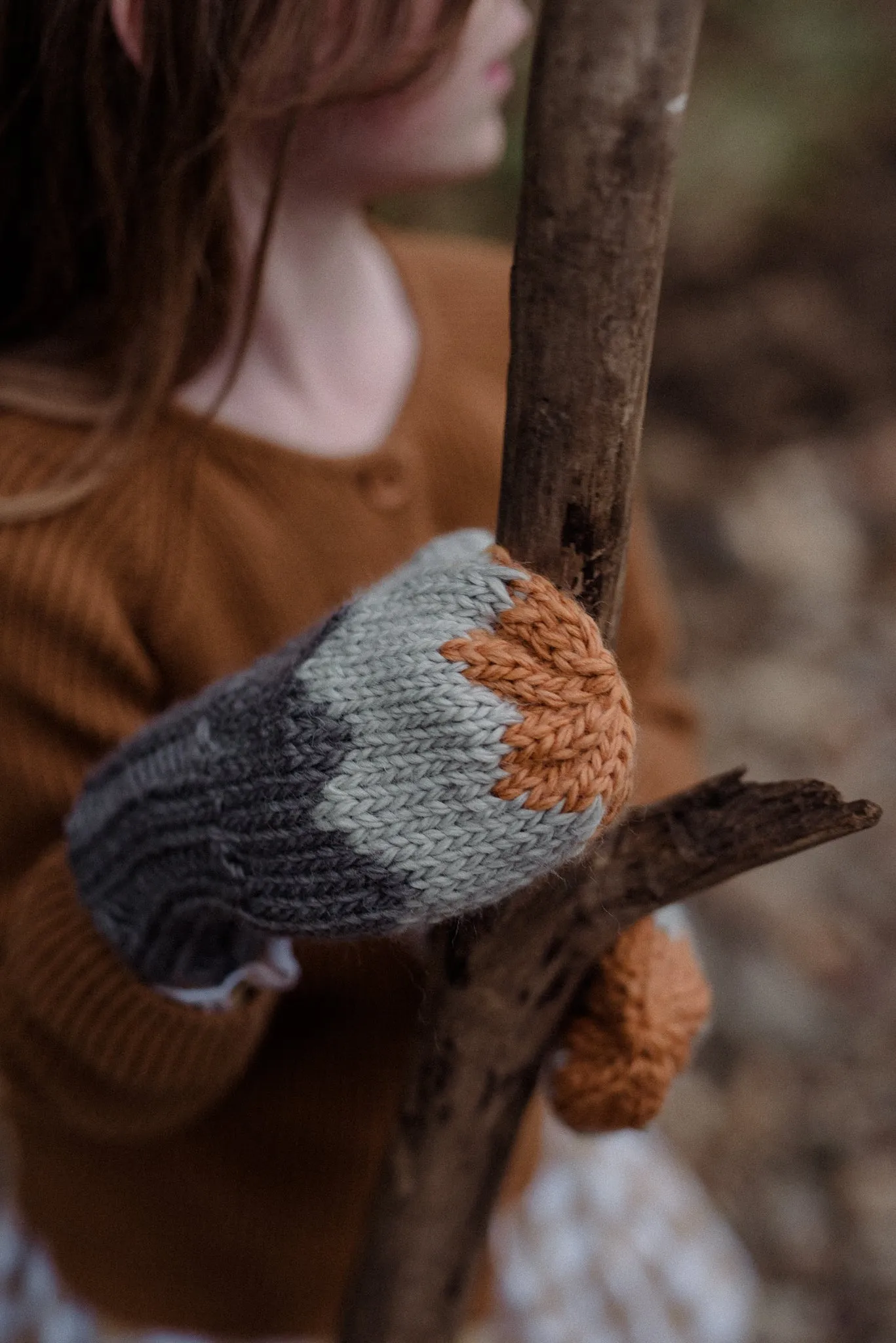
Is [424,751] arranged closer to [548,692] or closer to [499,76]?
[548,692]

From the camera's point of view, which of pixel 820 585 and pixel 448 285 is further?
pixel 820 585

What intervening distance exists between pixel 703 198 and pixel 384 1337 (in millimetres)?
2761

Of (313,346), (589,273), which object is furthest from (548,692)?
(313,346)

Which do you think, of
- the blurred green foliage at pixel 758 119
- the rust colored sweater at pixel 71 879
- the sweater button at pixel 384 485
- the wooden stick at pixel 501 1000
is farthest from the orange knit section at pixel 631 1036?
the blurred green foliage at pixel 758 119

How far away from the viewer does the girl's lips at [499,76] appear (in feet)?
2.86

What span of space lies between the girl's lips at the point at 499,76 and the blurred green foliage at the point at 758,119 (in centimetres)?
201

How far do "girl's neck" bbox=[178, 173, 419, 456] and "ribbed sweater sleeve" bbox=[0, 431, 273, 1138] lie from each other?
0.14 metres

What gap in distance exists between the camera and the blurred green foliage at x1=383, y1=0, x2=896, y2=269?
115 inches

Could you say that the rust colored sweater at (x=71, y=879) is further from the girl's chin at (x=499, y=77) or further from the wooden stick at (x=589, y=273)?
the wooden stick at (x=589, y=273)

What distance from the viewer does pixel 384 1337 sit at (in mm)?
819

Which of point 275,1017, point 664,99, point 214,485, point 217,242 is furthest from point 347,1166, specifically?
point 664,99

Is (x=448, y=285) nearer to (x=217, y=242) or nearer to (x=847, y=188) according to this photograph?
(x=217, y=242)

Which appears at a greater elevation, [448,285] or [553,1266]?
[448,285]

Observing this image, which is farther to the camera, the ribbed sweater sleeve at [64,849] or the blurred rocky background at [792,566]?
the blurred rocky background at [792,566]
